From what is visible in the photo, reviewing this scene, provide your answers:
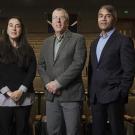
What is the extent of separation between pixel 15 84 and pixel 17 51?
0.94 ft

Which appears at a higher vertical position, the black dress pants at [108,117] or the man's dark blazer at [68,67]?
the man's dark blazer at [68,67]

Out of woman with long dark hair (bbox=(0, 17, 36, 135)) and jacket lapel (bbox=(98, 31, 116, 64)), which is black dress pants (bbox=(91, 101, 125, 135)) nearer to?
jacket lapel (bbox=(98, 31, 116, 64))

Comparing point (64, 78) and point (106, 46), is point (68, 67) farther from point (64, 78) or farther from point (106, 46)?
point (106, 46)

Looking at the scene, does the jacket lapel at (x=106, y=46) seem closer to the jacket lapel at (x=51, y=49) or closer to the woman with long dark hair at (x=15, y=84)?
the jacket lapel at (x=51, y=49)

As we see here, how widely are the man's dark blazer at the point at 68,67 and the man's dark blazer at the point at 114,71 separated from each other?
0.13 m

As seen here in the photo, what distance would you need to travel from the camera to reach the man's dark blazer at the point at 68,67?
3.17 metres

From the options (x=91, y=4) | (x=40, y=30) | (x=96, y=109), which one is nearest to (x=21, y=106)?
(x=96, y=109)

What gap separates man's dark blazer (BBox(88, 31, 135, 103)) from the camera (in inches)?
117

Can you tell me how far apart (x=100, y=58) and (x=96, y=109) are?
42cm

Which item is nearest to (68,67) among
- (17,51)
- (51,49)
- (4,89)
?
(51,49)

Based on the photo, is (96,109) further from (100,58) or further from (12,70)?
(12,70)

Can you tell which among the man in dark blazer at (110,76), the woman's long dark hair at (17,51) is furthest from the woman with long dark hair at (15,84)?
the man in dark blazer at (110,76)

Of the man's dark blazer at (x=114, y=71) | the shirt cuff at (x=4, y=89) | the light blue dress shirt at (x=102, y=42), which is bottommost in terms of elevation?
the shirt cuff at (x=4, y=89)

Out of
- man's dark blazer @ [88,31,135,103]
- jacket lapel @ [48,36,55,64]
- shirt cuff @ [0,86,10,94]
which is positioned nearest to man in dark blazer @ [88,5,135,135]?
man's dark blazer @ [88,31,135,103]
